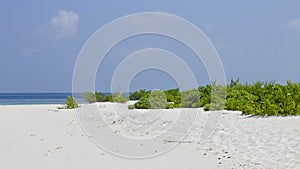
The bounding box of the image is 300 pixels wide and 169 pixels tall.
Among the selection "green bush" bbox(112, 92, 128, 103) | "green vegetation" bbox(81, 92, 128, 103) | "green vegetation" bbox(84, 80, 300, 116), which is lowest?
"green vegetation" bbox(84, 80, 300, 116)

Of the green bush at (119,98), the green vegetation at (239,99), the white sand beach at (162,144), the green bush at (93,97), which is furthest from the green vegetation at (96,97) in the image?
the white sand beach at (162,144)

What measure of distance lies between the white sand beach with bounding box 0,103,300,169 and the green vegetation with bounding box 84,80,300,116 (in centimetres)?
61

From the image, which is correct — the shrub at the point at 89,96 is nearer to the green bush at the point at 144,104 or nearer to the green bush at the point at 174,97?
the green bush at the point at 174,97

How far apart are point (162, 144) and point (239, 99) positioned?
6404 mm

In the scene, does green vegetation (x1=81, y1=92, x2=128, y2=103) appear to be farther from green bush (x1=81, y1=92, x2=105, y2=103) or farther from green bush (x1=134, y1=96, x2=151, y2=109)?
green bush (x1=134, y1=96, x2=151, y2=109)

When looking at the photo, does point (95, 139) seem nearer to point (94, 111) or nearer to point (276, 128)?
point (276, 128)

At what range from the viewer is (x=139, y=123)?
14.2m

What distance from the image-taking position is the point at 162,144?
10.1 meters

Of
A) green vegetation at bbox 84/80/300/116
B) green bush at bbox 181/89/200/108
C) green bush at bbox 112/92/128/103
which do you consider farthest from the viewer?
green bush at bbox 112/92/128/103

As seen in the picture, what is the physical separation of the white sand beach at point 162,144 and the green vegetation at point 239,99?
61cm

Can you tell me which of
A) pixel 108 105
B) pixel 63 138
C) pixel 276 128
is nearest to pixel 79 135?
pixel 63 138

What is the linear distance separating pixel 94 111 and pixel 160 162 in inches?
428

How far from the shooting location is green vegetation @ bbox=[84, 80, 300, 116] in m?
12.4

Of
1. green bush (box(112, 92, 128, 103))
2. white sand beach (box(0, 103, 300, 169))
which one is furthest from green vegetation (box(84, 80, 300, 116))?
white sand beach (box(0, 103, 300, 169))
